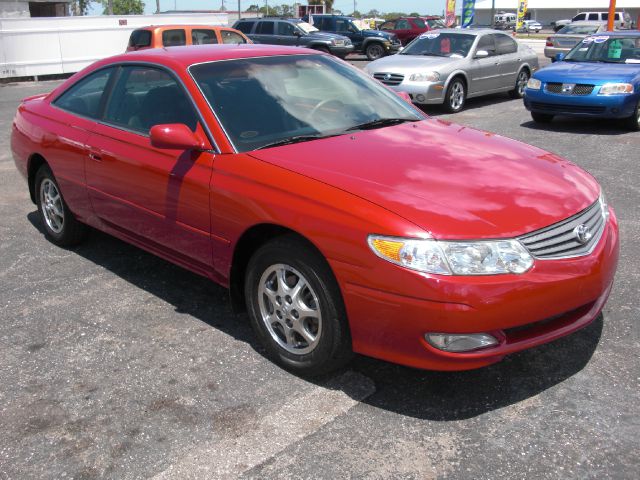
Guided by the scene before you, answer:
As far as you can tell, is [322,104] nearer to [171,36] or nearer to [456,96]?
[456,96]

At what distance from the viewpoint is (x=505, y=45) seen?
543 inches

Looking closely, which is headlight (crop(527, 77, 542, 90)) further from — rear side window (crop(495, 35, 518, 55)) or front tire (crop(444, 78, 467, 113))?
rear side window (crop(495, 35, 518, 55))

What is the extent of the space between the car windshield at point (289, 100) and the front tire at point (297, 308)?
0.71m

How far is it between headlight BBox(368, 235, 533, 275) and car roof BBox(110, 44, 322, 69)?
1.96m

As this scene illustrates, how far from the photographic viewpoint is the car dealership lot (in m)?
2.85

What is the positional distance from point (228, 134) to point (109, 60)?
1.65 m

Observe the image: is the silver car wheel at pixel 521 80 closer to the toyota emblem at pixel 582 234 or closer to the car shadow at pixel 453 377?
the car shadow at pixel 453 377

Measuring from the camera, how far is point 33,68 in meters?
18.8

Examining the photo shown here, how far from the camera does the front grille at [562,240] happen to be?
3041 mm

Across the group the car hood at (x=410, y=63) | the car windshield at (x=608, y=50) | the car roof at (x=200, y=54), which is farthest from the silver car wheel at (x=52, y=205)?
the car windshield at (x=608, y=50)

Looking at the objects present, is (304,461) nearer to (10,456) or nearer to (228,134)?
(10,456)

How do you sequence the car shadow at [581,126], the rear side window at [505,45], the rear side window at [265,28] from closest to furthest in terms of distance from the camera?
the car shadow at [581,126], the rear side window at [505,45], the rear side window at [265,28]

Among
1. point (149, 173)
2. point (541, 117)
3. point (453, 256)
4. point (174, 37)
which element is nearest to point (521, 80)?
point (541, 117)

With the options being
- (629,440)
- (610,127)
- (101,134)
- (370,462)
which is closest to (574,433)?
(629,440)
